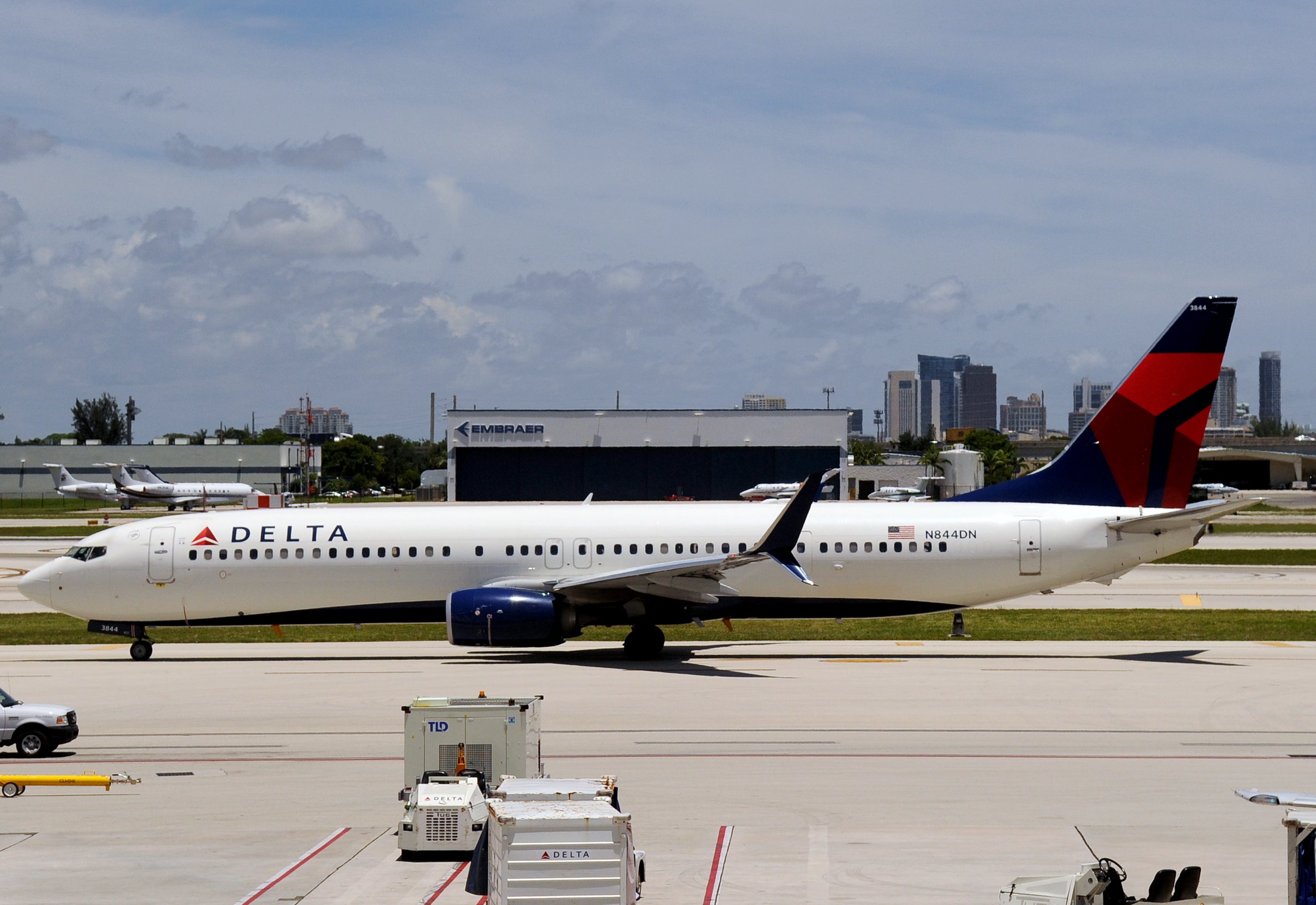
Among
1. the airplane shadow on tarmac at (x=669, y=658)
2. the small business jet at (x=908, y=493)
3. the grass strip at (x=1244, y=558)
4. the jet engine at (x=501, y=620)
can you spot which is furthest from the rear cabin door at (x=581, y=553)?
the small business jet at (x=908, y=493)

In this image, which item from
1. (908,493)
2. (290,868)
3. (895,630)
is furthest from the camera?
(908,493)

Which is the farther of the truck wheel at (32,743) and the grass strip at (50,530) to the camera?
the grass strip at (50,530)

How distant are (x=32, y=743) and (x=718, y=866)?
37.5 ft

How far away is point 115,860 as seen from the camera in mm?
14078

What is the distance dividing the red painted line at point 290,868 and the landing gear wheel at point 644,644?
51.4 ft

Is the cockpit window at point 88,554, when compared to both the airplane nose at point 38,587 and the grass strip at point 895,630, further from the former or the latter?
the grass strip at point 895,630

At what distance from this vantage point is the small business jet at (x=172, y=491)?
5044 inches

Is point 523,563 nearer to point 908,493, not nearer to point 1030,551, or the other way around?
point 1030,551

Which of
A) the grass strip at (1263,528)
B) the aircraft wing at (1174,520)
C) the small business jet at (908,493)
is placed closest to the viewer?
the aircraft wing at (1174,520)

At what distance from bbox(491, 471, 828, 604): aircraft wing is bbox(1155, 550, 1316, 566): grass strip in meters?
30.7

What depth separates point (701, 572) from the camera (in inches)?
1136

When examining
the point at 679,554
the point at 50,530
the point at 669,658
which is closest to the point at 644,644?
the point at 669,658

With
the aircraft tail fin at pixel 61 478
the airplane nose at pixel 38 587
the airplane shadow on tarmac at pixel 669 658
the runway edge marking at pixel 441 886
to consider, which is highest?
the aircraft tail fin at pixel 61 478

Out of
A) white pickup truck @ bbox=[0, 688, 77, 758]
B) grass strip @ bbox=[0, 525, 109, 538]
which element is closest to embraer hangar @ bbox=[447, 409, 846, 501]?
grass strip @ bbox=[0, 525, 109, 538]
